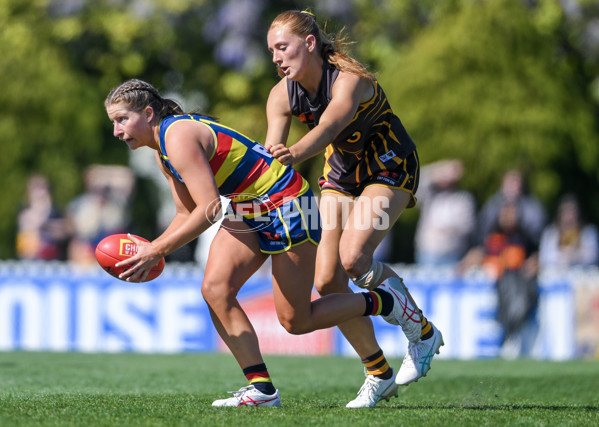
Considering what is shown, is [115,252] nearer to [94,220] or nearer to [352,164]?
[352,164]

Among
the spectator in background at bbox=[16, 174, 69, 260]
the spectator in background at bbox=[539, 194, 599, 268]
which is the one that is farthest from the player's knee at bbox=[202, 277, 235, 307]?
the spectator in background at bbox=[16, 174, 69, 260]

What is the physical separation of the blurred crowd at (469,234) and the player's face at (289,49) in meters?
6.86

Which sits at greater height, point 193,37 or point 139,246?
point 193,37

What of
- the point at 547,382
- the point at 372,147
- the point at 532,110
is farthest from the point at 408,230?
the point at 372,147

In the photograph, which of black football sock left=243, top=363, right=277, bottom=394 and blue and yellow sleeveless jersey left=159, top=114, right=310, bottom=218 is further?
black football sock left=243, top=363, right=277, bottom=394

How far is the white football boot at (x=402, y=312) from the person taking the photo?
6.20 metres

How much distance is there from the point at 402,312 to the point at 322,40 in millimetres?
1669

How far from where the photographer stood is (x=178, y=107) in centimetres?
589

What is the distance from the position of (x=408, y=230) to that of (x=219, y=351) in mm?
A: 6597

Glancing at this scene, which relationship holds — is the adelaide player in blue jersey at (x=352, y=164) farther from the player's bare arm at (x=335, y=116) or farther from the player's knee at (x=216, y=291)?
the player's knee at (x=216, y=291)

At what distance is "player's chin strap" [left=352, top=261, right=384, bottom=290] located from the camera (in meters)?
6.19

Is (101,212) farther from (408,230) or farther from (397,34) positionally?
(397,34)

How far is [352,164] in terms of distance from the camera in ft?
20.6

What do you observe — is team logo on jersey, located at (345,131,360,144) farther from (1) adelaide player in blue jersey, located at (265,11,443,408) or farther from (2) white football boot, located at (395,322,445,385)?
(2) white football boot, located at (395,322,445,385)
